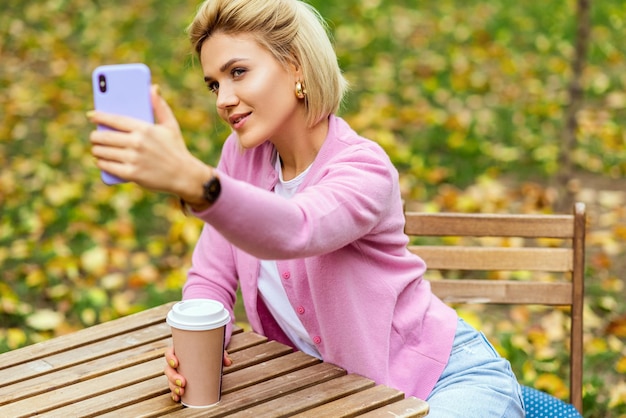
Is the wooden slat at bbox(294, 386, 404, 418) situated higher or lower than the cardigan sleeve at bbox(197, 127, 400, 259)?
lower

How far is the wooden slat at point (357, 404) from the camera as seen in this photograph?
1.74 metres

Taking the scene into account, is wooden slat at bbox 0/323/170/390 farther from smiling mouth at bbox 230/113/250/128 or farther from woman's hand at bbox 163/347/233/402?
smiling mouth at bbox 230/113/250/128

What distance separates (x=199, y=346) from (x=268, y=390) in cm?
19

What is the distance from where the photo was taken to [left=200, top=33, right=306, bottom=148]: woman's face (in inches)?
75.9

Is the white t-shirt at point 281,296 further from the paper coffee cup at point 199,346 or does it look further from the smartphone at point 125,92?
the smartphone at point 125,92

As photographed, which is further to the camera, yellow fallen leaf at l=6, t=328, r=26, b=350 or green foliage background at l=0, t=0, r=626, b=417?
green foliage background at l=0, t=0, r=626, b=417

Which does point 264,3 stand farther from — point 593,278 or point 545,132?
point 545,132

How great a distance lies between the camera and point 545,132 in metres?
5.41

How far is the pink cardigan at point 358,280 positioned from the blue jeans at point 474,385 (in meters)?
0.03

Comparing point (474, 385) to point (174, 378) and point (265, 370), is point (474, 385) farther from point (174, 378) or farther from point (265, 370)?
point (174, 378)

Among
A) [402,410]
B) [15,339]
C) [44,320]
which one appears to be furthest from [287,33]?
[44,320]

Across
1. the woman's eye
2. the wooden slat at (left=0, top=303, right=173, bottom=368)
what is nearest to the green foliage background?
the woman's eye

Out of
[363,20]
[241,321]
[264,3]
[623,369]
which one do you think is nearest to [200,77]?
[363,20]

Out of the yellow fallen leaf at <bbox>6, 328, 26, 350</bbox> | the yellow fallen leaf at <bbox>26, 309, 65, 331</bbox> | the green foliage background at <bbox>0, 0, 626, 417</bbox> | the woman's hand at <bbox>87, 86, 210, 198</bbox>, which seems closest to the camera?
the woman's hand at <bbox>87, 86, 210, 198</bbox>
